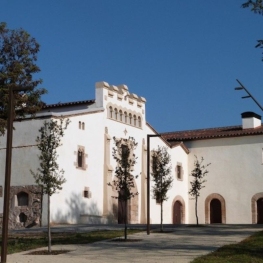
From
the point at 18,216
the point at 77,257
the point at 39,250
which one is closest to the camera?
the point at 77,257

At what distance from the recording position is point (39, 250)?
1881 cm

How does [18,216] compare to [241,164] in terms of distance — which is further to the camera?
[241,164]

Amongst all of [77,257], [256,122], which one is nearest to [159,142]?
[256,122]

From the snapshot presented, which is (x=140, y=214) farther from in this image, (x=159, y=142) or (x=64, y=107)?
(x=64, y=107)

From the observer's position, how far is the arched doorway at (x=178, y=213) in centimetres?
4542

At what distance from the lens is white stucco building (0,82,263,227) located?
3381cm

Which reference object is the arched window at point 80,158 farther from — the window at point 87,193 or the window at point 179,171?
the window at point 179,171

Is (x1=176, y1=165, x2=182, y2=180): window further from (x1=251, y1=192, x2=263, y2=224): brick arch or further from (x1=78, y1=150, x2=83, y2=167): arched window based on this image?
(x1=78, y1=150, x2=83, y2=167): arched window

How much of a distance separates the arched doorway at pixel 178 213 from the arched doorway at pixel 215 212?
2657 mm

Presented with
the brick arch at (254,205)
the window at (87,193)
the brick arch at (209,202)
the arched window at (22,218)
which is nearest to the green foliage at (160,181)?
the window at (87,193)

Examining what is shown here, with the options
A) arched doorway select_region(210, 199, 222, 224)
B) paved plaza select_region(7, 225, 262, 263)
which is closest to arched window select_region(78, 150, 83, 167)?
paved plaza select_region(7, 225, 262, 263)

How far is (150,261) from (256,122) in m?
32.6

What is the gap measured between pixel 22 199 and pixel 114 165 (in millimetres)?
7522

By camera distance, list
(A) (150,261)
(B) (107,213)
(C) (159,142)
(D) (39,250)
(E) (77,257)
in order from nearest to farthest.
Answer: (A) (150,261)
(E) (77,257)
(D) (39,250)
(B) (107,213)
(C) (159,142)
